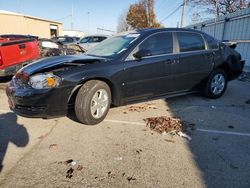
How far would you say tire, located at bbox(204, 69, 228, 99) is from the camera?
6.23 metres

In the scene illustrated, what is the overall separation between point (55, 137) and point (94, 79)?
1.17 meters

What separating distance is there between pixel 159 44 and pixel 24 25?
34.8m

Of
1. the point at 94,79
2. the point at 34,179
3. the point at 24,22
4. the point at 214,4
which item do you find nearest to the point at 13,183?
the point at 34,179

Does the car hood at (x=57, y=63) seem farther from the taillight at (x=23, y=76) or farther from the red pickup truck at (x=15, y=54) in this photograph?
the red pickup truck at (x=15, y=54)

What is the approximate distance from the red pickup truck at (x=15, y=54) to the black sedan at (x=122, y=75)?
3.29 m

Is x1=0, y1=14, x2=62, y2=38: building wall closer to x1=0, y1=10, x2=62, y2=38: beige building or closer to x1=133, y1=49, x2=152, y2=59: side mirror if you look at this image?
x1=0, y1=10, x2=62, y2=38: beige building

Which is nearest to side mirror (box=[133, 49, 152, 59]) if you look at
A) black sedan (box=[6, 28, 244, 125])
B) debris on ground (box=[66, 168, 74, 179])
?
black sedan (box=[6, 28, 244, 125])

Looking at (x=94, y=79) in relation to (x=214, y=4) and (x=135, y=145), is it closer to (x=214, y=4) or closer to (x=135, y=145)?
(x=135, y=145)

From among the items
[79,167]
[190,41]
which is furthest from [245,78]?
[79,167]

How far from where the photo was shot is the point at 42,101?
412cm

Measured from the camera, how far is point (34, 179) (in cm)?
295

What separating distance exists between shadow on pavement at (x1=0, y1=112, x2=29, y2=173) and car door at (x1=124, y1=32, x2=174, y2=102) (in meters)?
1.95

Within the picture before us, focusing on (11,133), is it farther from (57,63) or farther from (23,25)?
(23,25)

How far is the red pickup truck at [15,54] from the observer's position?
25.2 ft
